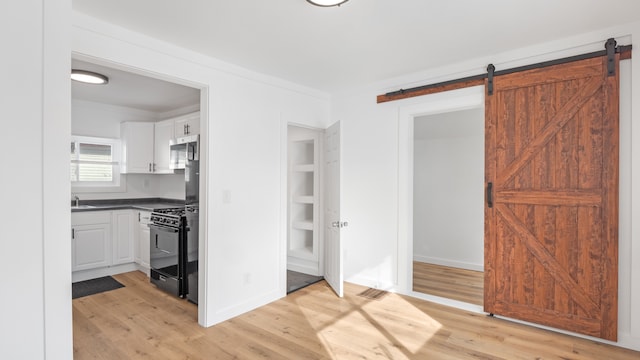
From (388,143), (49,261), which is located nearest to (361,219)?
(388,143)

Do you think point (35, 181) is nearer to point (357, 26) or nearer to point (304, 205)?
point (357, 26)

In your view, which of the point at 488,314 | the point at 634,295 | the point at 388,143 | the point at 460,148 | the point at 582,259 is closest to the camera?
the point at 634,295

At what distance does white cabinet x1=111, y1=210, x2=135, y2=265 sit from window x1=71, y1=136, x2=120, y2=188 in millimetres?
839

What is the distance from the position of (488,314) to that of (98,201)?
5570mm

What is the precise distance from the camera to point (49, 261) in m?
0.97

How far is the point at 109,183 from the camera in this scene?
17.8 feet

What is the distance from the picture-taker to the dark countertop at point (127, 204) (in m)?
4.75

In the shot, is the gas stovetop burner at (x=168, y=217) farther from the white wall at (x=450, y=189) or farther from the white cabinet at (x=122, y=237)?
the white wall at (x=450, y=189)

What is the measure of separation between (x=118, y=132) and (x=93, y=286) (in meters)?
2.42

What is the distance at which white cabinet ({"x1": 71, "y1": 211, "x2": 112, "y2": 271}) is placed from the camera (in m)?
4.48

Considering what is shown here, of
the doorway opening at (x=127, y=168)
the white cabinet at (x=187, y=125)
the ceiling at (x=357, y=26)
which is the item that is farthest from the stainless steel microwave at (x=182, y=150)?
the ceiling at (x=357, y=26)

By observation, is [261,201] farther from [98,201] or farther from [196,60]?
[98,201]

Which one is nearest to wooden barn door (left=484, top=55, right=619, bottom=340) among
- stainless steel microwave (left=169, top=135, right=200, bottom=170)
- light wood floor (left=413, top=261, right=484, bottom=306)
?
light wood floor (left=413, top=261, right=484, bottom=306)

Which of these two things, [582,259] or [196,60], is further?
[196,60]
